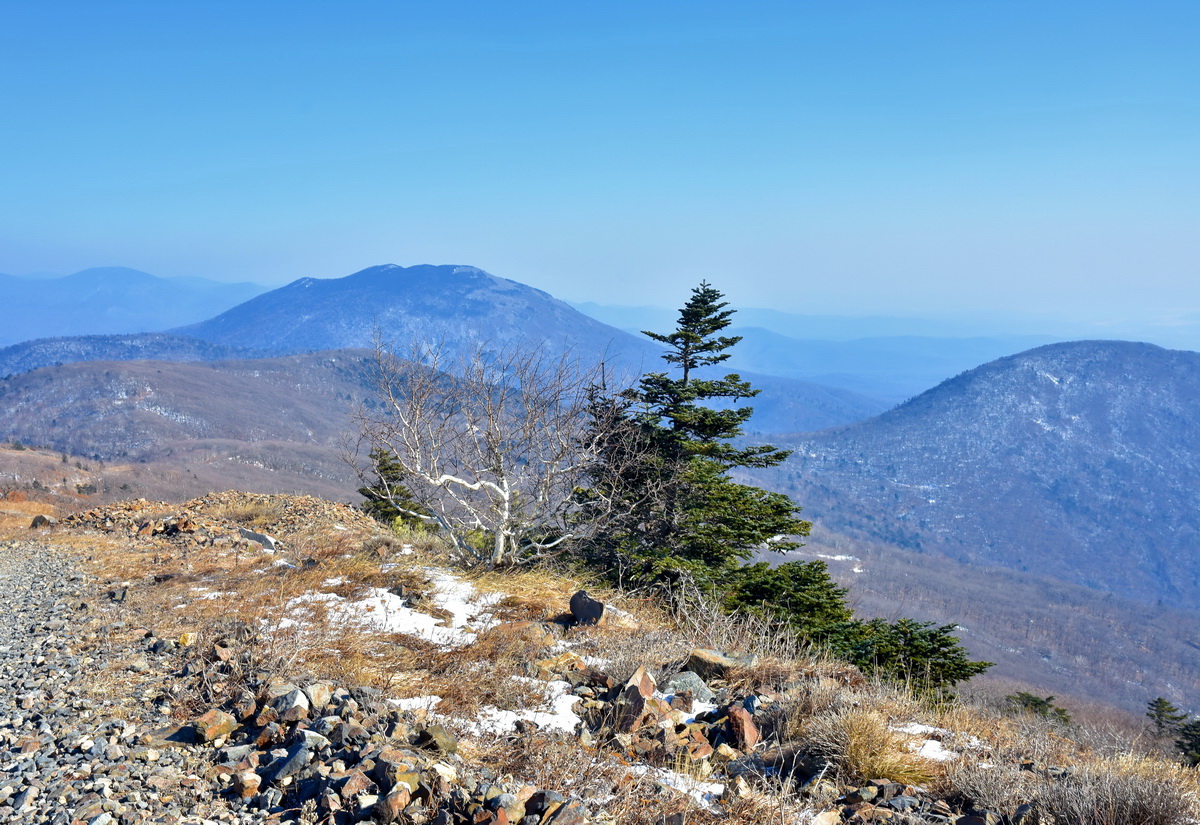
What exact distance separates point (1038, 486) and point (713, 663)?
21313 centimetres

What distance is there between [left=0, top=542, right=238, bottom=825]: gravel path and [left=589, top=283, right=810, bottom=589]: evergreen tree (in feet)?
21.8

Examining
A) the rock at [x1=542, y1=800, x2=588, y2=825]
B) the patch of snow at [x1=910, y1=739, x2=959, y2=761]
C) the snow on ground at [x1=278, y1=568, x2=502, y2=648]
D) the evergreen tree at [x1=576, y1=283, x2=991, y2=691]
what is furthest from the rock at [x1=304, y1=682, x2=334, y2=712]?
the evergreen tree at [x1=576, y1=283, x2=991, y2=691]

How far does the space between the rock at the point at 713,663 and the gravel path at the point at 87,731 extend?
145 inches

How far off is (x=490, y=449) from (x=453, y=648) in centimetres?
378

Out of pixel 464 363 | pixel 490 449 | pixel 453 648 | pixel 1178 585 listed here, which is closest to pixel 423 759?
pixel 453 648

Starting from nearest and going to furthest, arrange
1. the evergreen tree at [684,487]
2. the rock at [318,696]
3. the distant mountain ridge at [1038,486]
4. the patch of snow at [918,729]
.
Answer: the rock at [318,696] < the patch of snow at [918,729] < the evergreen tree at [684,487] < the distant mountain ridge at [1038,486]

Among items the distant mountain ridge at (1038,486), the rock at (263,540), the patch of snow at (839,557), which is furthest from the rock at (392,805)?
the distant mountain ridge at (1038,486)

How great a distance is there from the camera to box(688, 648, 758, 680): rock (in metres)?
5.60

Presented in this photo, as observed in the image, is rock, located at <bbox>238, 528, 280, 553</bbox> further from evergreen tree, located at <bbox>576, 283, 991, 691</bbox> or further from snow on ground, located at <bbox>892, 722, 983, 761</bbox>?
snow on ground, located at <bbox>892, 722, 983, 761</bbox>

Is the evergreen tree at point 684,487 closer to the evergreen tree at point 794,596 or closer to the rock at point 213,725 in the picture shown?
the evergreen tree at point 794,596

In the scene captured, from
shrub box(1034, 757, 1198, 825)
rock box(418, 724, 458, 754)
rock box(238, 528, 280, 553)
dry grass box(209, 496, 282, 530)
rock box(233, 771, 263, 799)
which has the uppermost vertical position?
shrub box(1034, 757, 1198, 825)

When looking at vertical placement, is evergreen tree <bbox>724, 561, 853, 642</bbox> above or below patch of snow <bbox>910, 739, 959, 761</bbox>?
below

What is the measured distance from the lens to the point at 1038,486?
181000mm

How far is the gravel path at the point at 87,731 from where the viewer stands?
3205mm
